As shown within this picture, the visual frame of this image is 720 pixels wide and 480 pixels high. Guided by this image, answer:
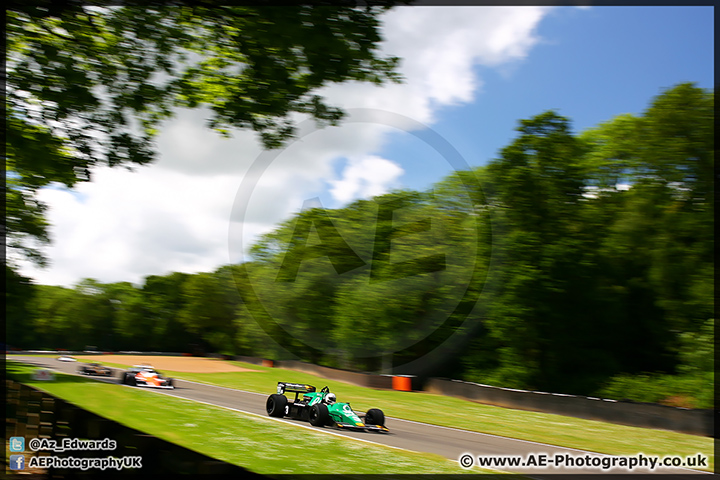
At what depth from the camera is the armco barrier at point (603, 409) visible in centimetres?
1288

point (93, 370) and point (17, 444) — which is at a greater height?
point (17, 444)

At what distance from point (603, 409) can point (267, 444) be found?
10.8m

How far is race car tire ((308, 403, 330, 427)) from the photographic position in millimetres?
10508

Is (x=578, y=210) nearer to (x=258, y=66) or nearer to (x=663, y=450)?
(x=663, y=450)

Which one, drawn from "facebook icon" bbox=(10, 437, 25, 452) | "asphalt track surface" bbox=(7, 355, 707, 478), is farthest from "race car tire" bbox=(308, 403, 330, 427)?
"facebook icon" bbox=(10, 437, 25, 452)

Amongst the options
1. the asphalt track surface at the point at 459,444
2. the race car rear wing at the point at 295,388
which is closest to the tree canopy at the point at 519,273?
the asphalt track surface at the point at 459,444

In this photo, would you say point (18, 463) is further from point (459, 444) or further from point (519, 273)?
point (519, 273)

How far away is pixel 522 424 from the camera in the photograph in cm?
1439

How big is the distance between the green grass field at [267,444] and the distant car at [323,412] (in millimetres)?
422

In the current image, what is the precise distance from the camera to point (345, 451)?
8.30 m

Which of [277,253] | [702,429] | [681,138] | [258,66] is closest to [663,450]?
[702,429]

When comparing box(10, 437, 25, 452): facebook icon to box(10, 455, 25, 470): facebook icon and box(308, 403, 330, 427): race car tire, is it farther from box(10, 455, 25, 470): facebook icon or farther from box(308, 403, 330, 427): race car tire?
box(308, 403, 330, 427): race car tire

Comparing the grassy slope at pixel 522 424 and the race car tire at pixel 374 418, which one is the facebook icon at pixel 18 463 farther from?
the grassy slope at pixel 522 424

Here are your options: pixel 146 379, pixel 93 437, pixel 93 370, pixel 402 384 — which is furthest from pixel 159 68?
pixel 93 370
